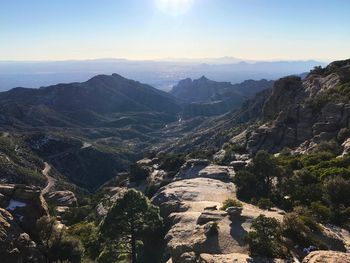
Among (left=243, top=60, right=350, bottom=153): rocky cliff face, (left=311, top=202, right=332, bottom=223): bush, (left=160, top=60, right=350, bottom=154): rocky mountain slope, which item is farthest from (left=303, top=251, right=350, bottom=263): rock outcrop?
(left=243, top=60, right=350, bottom=153): rocky cliff face

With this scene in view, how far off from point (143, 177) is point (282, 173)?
47.8m

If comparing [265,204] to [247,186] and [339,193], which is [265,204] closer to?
[339,193]

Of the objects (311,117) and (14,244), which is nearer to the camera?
(14,244)

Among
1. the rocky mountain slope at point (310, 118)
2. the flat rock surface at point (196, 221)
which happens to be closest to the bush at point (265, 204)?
the flat rock surface at point (196, 221)

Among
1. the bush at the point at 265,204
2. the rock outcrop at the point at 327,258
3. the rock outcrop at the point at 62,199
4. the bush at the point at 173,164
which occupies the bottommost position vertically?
the rock outcrop at the point at 62,199

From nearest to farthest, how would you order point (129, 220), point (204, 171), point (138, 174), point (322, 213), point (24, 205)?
point (322, 213) < point (129, 220) < point (24, 205) < point (204, 171) < point (138, 174)

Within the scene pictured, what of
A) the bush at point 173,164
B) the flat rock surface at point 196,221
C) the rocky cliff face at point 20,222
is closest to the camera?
the flat rock surface at point 196,221

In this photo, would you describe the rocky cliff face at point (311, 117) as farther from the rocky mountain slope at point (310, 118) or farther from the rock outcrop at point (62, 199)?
the rock outcrop at point (62, 199)

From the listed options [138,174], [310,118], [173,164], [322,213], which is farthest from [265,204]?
[138,174]

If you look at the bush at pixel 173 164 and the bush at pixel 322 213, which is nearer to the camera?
the bush at pixel 322 213

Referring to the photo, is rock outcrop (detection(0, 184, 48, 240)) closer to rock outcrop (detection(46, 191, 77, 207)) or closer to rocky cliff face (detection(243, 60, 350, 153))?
rock outcrop (detection(46, 191, 77, 207))

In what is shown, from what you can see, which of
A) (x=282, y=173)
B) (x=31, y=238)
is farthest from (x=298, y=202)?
(x=31, y=238)

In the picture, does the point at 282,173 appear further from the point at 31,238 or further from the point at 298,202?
the point at 31,238

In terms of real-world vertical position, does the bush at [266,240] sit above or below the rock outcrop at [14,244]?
above
